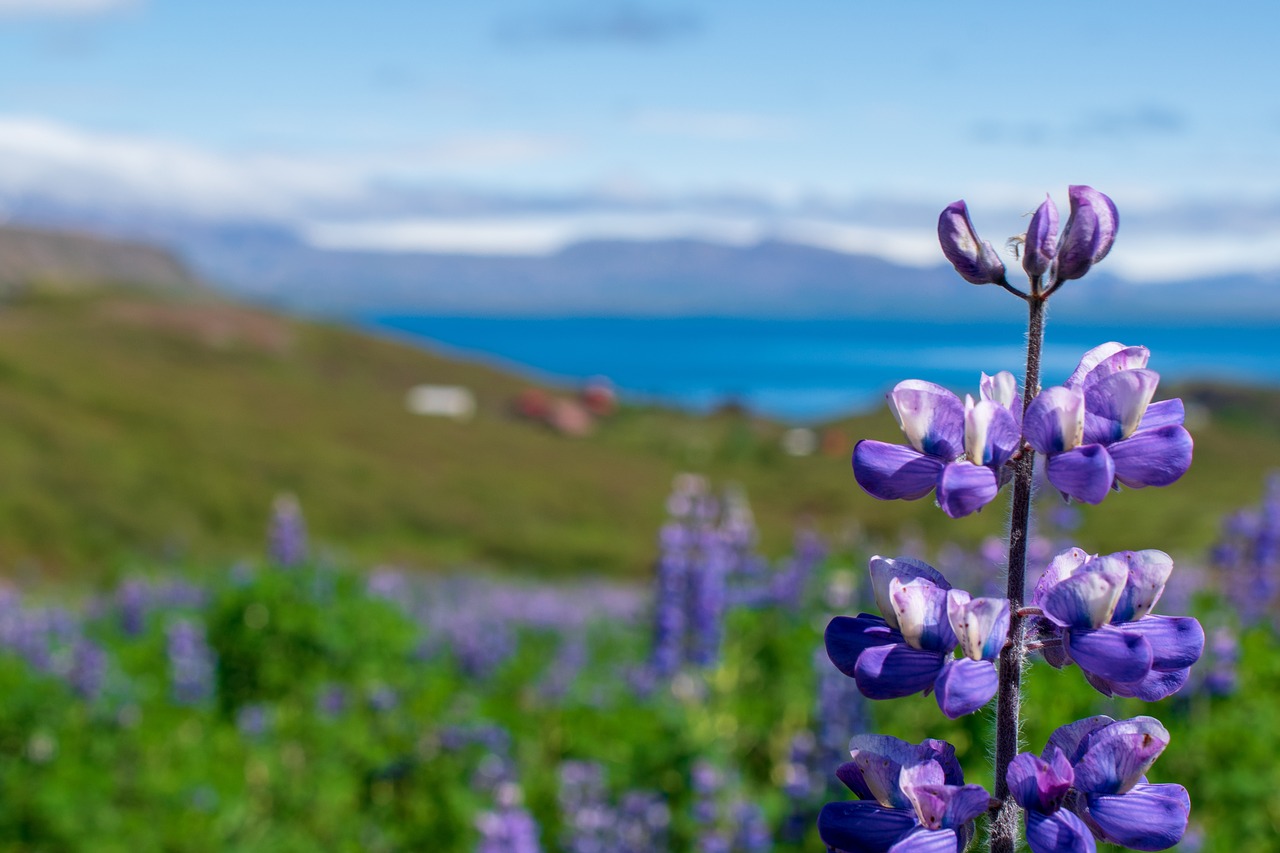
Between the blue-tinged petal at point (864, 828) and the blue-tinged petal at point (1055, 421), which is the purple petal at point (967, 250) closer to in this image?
the blue-tinged petal at point (1055, 421)

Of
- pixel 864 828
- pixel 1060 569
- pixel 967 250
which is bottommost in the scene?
pixel 864 828

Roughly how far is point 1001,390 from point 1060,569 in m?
0.26

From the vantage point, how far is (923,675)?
1547 mm

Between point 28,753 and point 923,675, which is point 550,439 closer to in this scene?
point 28,753

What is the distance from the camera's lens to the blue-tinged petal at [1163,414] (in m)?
1.60

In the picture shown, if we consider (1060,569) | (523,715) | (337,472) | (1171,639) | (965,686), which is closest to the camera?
(965,686)

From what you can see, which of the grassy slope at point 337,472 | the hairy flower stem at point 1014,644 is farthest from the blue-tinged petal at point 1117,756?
the grassy slope at point 337,472

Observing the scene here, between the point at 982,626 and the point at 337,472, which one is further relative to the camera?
the point at 337,472

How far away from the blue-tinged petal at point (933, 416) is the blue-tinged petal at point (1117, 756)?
39 cm

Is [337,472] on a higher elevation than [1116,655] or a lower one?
lower

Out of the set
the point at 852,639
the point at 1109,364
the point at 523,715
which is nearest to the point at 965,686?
the point at 852,639

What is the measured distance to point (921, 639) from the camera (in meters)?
1.54

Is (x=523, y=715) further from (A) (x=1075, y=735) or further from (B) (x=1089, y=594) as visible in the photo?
(B) (x=1089, y=594)

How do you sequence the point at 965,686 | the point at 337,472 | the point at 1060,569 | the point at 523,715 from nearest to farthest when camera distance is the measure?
1. the point at 965,686
2. the point at 1060,569
3. the point at 523,715
4. the point at 337,472
